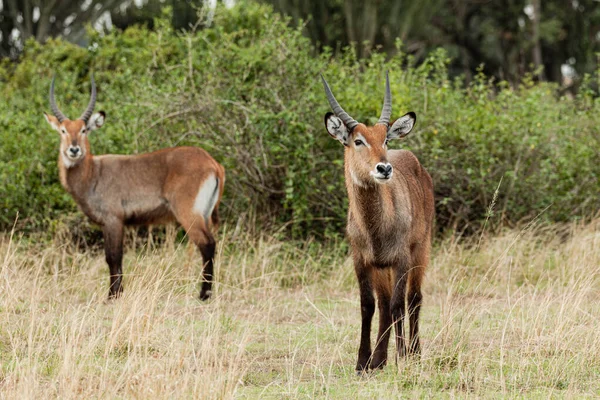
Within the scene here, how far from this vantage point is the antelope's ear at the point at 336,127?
4746mm

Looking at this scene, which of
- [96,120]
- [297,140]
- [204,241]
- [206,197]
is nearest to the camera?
[204,241]

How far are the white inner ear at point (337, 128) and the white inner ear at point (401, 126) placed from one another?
29 centimetres

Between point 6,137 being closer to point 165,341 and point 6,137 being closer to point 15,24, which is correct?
point 165,341

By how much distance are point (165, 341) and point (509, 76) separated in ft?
60.7

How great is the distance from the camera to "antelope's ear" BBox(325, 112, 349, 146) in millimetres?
4746

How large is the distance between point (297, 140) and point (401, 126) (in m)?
3.23

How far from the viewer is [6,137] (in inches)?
349

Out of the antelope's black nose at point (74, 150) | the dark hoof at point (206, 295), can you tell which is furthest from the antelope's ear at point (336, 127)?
the antelope's black nose at point (74, 150)

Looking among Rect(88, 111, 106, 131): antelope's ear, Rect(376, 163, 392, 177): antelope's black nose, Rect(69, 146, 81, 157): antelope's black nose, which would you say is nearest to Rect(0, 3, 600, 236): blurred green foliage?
Rect(88, 111, 106, 131): antelope's ear

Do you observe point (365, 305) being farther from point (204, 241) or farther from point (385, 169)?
point (204, 241)

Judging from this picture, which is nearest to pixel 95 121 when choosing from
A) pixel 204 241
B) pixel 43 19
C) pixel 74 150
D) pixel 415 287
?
pixel 74 150

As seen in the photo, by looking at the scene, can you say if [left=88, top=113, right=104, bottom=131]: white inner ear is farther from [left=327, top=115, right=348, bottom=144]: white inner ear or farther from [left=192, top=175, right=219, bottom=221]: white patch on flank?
[left=327, top=115, right=348, bottom=144]: white inner ear

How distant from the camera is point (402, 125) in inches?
198

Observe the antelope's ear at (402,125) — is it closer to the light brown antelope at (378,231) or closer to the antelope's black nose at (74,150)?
the light brown antelope at (378,231)
